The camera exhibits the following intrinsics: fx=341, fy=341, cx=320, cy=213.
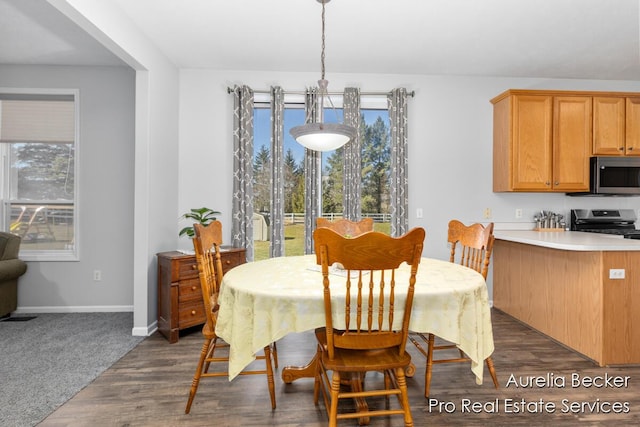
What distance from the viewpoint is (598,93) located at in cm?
352

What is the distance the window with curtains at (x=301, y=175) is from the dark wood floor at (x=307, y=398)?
61.2 inches

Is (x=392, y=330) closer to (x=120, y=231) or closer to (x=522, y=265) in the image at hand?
(x=522, y=265)

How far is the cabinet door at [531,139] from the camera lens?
3.51 meters

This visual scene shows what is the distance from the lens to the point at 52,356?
2568 millimetres

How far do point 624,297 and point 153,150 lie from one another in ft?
13.0

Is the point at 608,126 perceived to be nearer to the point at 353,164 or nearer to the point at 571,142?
the point at 571,142

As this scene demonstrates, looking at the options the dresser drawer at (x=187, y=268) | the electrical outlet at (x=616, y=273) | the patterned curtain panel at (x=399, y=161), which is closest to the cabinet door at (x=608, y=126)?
the electrical outlet at (x=616, y=273)

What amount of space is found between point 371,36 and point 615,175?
2.89 metres

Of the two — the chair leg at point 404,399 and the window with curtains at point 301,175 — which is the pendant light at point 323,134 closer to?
the chair leg at point 404,399

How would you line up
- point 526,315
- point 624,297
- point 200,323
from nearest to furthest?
point 624,297 → point 200,323 → point 526,315

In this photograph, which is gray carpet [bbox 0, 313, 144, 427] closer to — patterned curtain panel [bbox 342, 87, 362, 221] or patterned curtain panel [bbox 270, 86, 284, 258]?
patterned curtain panel [bbox 270, 86, 284, 258]

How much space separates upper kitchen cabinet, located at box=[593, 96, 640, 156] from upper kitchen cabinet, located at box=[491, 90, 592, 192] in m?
0.09

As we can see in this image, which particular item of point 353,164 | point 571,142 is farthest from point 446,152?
point 571,142

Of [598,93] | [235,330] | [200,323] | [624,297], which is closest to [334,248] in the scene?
[235,330]
